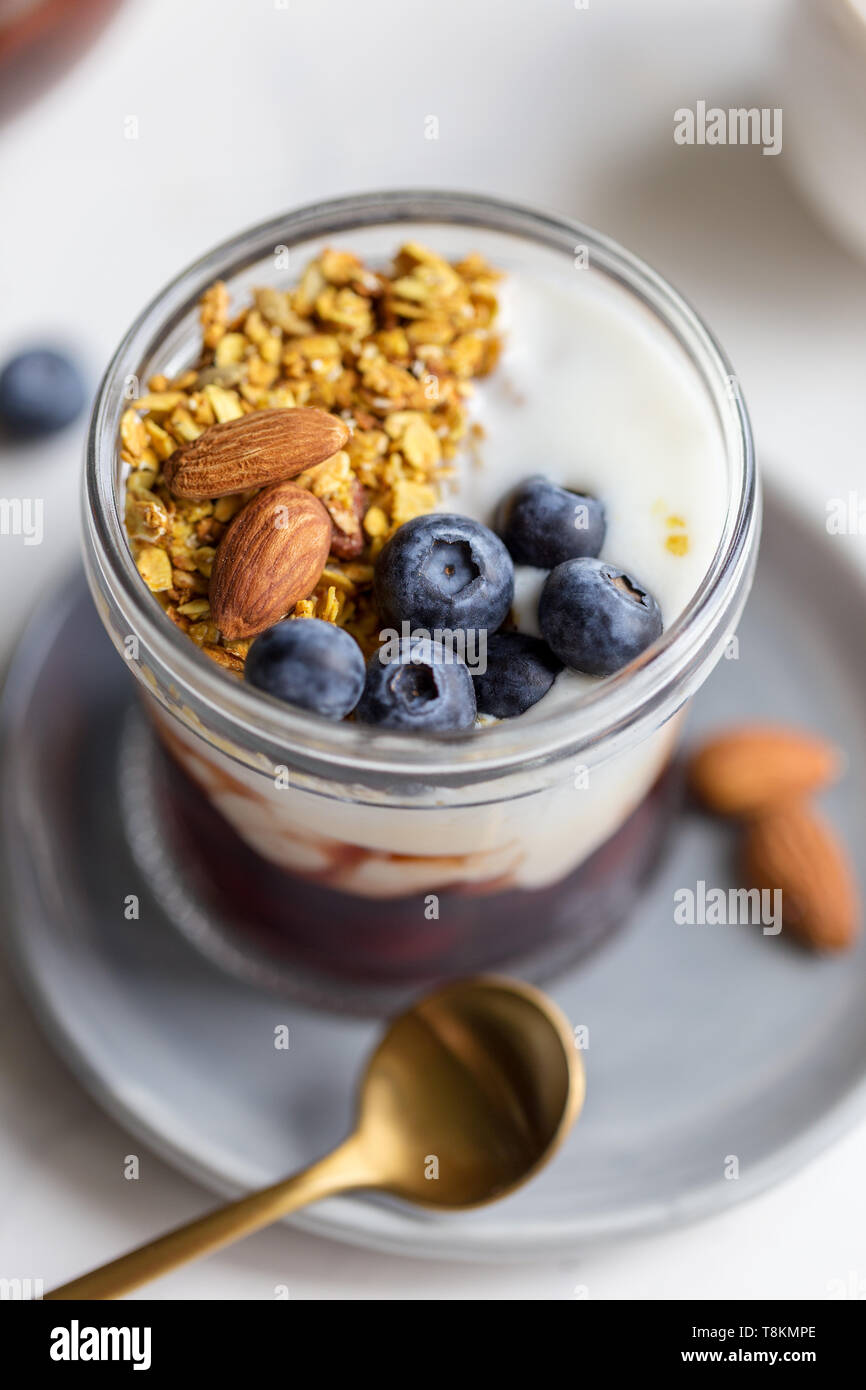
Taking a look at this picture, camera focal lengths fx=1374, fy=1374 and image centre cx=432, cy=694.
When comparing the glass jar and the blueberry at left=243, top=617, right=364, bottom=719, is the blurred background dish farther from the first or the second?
the blueberry at left=243, top=617, right=364, bottom=719

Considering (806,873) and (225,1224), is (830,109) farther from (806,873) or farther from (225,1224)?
(225,1224)

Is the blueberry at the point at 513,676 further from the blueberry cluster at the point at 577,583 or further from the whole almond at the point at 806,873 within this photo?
the whole almond at the point at 806,873

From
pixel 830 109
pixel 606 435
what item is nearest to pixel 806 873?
pixel 606 435

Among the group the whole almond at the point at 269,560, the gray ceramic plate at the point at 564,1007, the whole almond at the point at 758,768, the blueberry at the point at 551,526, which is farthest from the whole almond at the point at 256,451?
the whole almond at the point at 758,768

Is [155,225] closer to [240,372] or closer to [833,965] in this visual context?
[240,372]
